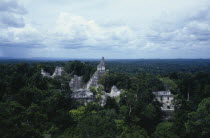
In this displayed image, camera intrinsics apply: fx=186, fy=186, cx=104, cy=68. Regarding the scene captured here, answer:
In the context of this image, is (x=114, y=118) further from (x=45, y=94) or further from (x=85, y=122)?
(x=45, y=94)

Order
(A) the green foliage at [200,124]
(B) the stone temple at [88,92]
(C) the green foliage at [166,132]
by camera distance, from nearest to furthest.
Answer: (C) the green foliage at [166,132] < (A) the green foliage at [200,124] < (B) the stone temple at [88,92]

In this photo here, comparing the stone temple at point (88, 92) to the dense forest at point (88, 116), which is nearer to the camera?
the dense forest at point (88, 116)

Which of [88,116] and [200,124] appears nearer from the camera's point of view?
[200,124]

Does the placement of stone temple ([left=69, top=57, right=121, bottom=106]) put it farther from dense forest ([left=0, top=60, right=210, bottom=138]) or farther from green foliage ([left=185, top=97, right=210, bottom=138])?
green foliage ([left=185, top=97, right=210, bottom=138])

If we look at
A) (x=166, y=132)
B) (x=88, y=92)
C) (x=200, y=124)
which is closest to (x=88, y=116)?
(x=166, y=132)

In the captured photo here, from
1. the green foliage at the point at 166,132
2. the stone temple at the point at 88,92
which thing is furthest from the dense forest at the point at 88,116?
the stone temple at the point at 88,92

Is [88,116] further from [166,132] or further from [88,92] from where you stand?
[88,92]

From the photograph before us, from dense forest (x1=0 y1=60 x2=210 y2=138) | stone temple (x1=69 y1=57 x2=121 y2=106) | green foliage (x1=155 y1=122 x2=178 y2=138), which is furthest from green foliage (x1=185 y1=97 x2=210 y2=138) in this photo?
stone temple (x1=69 y1=57 x2=121 y2=106)

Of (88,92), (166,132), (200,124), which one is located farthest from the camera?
(88,92)

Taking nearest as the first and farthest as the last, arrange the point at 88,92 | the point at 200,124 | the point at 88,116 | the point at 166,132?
the point at 166,132
the point at 200,124
the point at 88,116
the point at 88,92

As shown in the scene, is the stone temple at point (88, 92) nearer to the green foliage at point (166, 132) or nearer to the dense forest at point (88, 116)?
the dense forest at point (88, 116)

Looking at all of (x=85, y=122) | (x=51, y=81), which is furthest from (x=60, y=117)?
(x=51, y=81)
